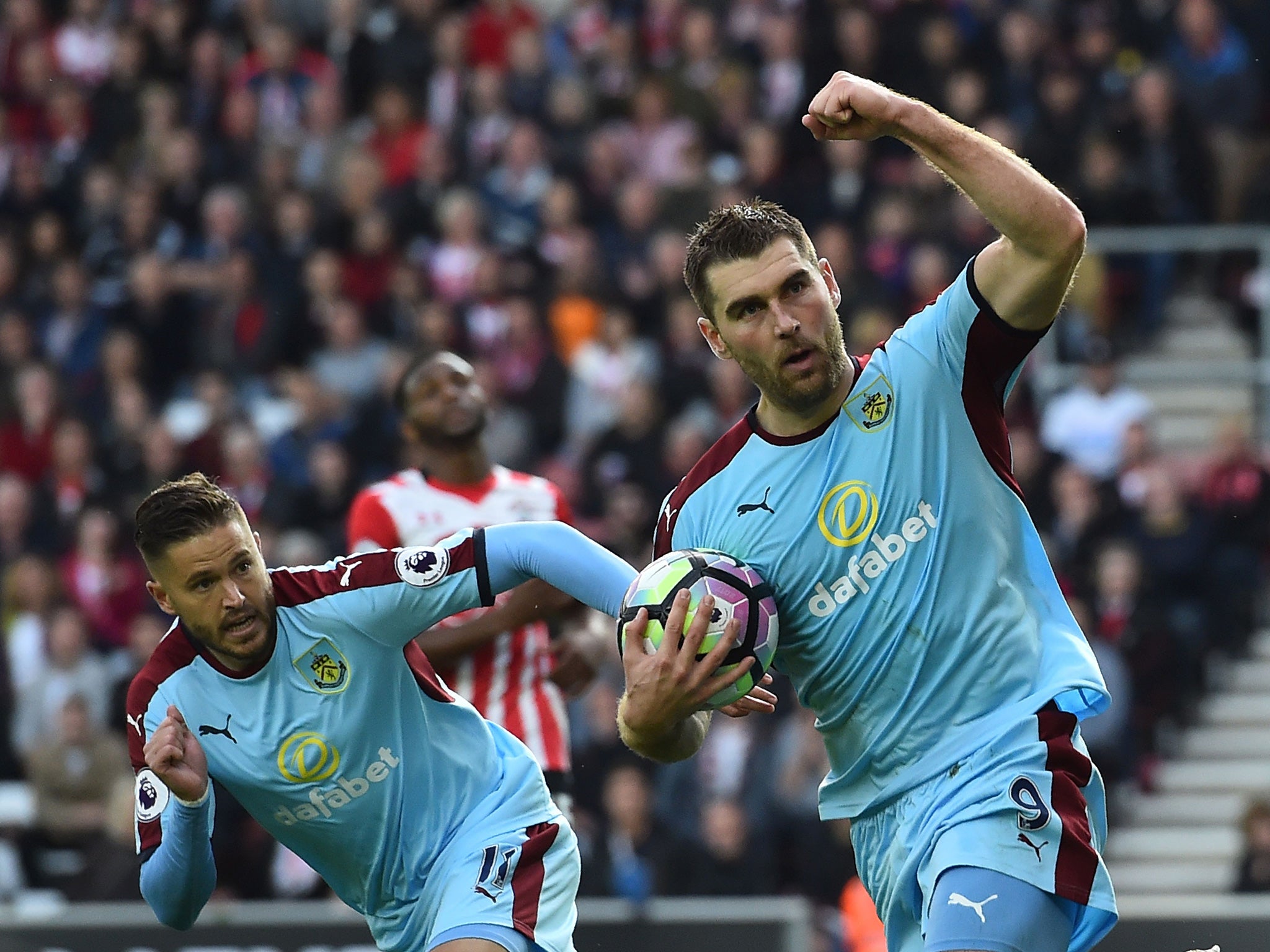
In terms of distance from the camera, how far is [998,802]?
15.7 feet

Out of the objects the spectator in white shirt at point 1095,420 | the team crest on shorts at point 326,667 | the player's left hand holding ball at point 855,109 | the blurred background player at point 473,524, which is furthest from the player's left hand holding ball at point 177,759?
the spectator in white shirt at point 1095,420

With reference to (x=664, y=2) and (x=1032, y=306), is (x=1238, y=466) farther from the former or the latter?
(x=1032, y=306)

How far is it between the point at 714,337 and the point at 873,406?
45 cm

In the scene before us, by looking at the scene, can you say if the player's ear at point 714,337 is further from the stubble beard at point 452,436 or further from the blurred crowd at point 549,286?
the blurred crowd at point 549,286

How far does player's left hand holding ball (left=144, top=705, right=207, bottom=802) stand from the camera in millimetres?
5281

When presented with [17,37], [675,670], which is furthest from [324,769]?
[17,37]

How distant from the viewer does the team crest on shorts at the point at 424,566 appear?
5496 mm

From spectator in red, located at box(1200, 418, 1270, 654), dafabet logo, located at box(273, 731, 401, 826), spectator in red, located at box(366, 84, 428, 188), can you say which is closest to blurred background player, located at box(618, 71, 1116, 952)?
dafabet logo, located at box(273, 731, 401, 826)

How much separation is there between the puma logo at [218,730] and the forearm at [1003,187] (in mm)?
2539

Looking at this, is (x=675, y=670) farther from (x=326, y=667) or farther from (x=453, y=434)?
(x=453, y=434)

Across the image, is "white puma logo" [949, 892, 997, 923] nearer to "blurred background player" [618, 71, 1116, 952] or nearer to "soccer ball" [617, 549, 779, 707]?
"blurred background player" [618, 71, 1116, 952]

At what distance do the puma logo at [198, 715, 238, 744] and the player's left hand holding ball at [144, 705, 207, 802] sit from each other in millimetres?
248

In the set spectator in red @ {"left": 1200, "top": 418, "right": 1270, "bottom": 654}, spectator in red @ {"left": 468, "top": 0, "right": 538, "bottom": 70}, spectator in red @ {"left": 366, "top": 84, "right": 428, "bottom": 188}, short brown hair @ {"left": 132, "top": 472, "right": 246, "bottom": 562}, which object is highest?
spectator in red @ {"left": 468, "top": 0, "right": 538, "bottom": 70}

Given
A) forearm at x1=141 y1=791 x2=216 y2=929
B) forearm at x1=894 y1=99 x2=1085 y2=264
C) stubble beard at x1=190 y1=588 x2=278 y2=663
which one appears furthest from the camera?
stubble beard at x1=190 y1=588 x2=278 y2=663
